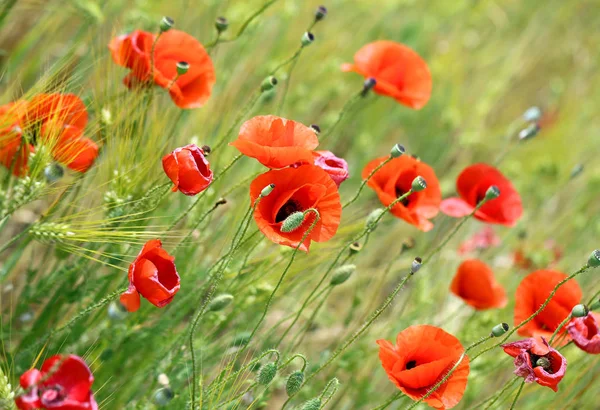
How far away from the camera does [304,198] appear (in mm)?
1397

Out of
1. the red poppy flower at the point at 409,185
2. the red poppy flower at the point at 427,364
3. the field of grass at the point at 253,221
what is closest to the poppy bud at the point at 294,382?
the field of grass at the point at 253,221

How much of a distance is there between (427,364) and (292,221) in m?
0.36

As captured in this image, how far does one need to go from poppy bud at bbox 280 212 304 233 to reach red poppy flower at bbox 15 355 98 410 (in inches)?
16.2

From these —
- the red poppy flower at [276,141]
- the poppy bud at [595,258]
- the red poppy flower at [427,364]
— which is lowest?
the red poppy flower at [427,364]

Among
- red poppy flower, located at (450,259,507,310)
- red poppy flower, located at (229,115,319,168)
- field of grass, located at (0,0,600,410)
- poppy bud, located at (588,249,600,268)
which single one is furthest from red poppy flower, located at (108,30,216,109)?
poppy bud, located at (588,249,600,268)

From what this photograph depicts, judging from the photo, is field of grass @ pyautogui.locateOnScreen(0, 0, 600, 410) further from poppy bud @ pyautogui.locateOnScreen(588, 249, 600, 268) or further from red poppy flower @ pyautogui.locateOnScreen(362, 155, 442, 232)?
poppy bud @ pyautogui.locateOnScreen(588, 249, 600, 268)

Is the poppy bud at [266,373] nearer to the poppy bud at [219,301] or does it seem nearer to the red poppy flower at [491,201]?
the poppy bud at [219,301]

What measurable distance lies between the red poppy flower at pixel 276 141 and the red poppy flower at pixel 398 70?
0.59 m

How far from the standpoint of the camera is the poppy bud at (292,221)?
1257 millimetres

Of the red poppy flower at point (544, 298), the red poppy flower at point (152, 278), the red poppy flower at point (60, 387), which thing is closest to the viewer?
the red poppy flower at point (60, 387)

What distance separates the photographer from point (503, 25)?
362cm

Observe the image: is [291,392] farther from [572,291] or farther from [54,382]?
[572,291]

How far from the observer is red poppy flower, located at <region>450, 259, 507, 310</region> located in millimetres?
1768

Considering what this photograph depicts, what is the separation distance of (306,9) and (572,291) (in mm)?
1879
